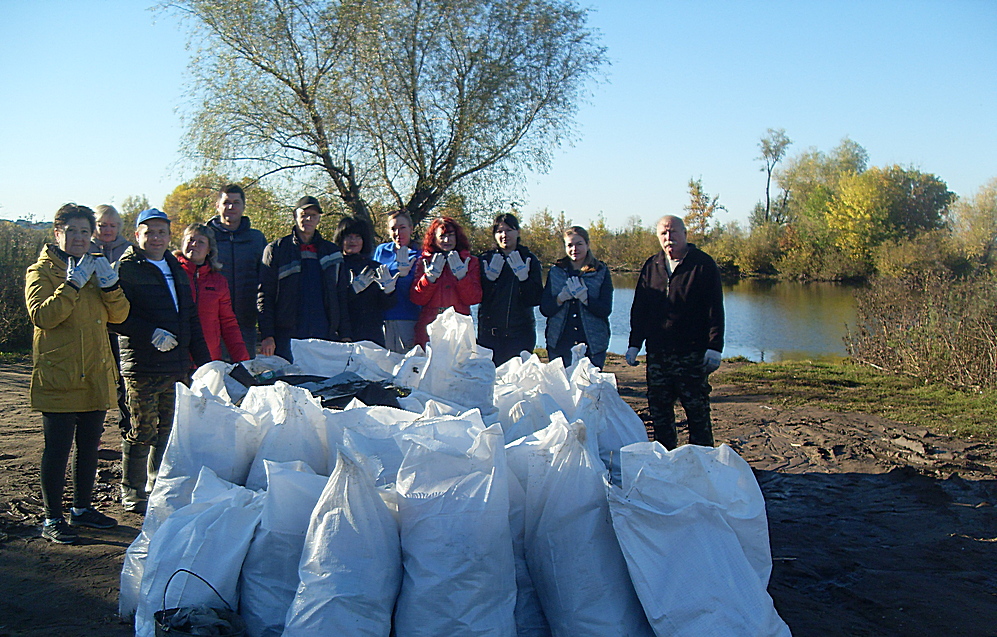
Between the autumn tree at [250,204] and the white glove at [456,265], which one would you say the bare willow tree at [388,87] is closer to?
the autumn tree at [250,204]

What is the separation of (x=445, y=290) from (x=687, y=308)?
179 cm

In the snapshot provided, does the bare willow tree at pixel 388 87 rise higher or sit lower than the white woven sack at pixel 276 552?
higher

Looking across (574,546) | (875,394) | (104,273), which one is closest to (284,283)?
(104,273)

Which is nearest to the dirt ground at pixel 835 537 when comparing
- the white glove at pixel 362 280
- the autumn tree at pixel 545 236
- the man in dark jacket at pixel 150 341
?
the man in dark jacket at pixel 150 341

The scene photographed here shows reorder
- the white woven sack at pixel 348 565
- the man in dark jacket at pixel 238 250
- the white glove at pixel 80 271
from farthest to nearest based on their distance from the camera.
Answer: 1. the man in dark jacket at pixel 238 250
2. the white glove at pixel 80 271
3. the white woven sack at pixel 348 565

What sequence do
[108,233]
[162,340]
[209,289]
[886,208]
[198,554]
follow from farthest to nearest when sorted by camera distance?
1. [886,208]
2. [108,233]
3. [209,289]
4. [162,340]
5. [198,554]

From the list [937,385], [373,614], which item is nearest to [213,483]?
[373,614]

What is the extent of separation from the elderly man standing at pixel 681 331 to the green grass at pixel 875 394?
299 centimetres

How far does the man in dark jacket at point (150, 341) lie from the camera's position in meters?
3.88

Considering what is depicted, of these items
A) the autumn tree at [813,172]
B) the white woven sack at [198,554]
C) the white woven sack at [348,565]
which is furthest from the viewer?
the autumn tree at [813,172]

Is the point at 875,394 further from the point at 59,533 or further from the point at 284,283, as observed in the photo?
the point at 59,533

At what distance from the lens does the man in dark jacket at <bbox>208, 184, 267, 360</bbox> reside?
16.3ft

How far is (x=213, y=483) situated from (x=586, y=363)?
2.13m

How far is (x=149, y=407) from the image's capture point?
390 cm
